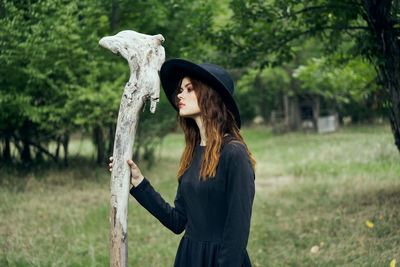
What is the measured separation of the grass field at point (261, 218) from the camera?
5152 millimetres

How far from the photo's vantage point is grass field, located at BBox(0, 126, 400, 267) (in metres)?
5.15

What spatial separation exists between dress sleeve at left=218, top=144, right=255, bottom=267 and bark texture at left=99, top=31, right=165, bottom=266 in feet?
1.87

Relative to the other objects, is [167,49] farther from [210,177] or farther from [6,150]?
[210,177]

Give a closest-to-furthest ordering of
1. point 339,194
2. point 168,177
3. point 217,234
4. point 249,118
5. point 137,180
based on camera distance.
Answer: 1. point 217,234
2. point 137,180
3. point 339,194
4. point 168,177
5. point 249,118

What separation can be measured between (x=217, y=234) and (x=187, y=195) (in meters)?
0.29

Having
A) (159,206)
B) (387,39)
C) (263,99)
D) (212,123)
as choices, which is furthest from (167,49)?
(263,99)

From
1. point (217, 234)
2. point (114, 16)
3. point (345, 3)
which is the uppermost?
point (114, 16)

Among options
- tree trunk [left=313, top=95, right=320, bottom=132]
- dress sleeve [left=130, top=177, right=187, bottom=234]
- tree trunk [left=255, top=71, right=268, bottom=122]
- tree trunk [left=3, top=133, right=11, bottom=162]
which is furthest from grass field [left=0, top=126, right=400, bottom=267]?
tree trunk [left=255, top=71, right=268, bottom=122]

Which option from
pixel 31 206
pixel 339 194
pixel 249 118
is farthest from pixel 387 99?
pixel 249 118

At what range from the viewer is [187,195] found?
2.40 m

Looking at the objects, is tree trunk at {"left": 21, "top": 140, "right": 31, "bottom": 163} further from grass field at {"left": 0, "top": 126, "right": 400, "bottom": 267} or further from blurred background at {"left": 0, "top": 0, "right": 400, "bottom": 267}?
grass field at {"left": 0, "top": 126, "right": 400, "bottom": 267}

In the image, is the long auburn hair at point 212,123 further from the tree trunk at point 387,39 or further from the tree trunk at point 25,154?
the tree trunk at point 25,154

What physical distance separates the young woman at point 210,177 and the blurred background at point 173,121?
117 inches

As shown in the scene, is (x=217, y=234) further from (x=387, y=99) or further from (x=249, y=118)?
(x=249, y=118)
